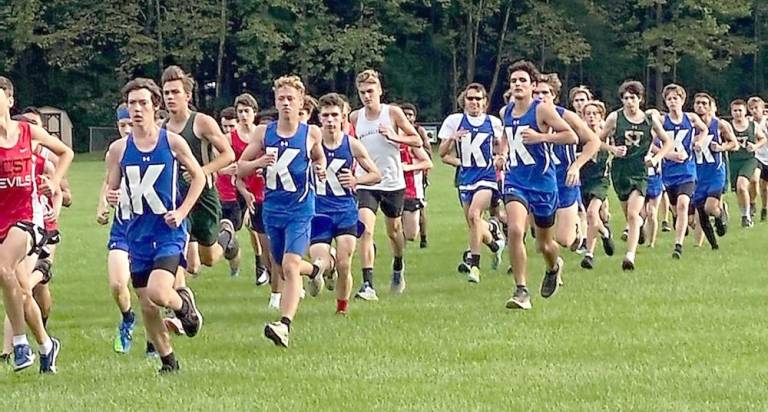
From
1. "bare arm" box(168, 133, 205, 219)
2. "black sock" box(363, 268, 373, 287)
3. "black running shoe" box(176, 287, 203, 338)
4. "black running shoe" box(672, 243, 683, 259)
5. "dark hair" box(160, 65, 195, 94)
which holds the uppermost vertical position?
"dark hair" box(160, 65, 195, 94)

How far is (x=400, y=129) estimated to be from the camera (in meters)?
13.4

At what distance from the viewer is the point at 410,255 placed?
58.1ft

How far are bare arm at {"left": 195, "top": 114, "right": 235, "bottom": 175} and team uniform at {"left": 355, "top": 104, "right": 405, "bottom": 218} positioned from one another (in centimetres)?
303

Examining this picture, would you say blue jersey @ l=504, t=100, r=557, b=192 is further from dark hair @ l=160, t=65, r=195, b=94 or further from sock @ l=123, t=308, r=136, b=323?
sock @ l=123, t=308, r=136, b=323

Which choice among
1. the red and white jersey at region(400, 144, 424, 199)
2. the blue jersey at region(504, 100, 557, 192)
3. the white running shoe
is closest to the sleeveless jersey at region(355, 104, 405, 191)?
the blue jersey at region(504, 100, 557, 192)

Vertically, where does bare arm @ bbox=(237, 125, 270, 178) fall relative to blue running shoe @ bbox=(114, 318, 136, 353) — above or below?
above

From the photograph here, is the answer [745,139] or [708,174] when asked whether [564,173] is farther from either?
[745,139]

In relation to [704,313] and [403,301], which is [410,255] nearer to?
[403,301]

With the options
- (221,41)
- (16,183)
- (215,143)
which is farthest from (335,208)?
(221,41)

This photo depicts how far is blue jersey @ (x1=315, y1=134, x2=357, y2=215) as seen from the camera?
1184 centimetres

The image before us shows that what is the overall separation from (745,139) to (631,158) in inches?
231

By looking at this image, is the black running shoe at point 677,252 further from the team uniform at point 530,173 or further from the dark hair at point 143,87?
the dark hair at point 143,87

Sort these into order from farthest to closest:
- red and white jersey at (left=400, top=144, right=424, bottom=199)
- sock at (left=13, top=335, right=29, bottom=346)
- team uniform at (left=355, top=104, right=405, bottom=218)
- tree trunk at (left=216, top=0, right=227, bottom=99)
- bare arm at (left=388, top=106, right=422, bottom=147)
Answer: tree trunk at (left=216, top=0, right=227, bottom=99) → red and white jersey at (left=400, top=144, right=424, bottom=199) → team uniform at (left=355, top=104, right=405, bottom=218) → bare arm at (left=388, top=106, right=422, bottom=147) → sock at (left=13, top=335, right=29, bottom=346)

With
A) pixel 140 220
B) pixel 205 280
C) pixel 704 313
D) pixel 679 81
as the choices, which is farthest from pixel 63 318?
pixel 679 81
